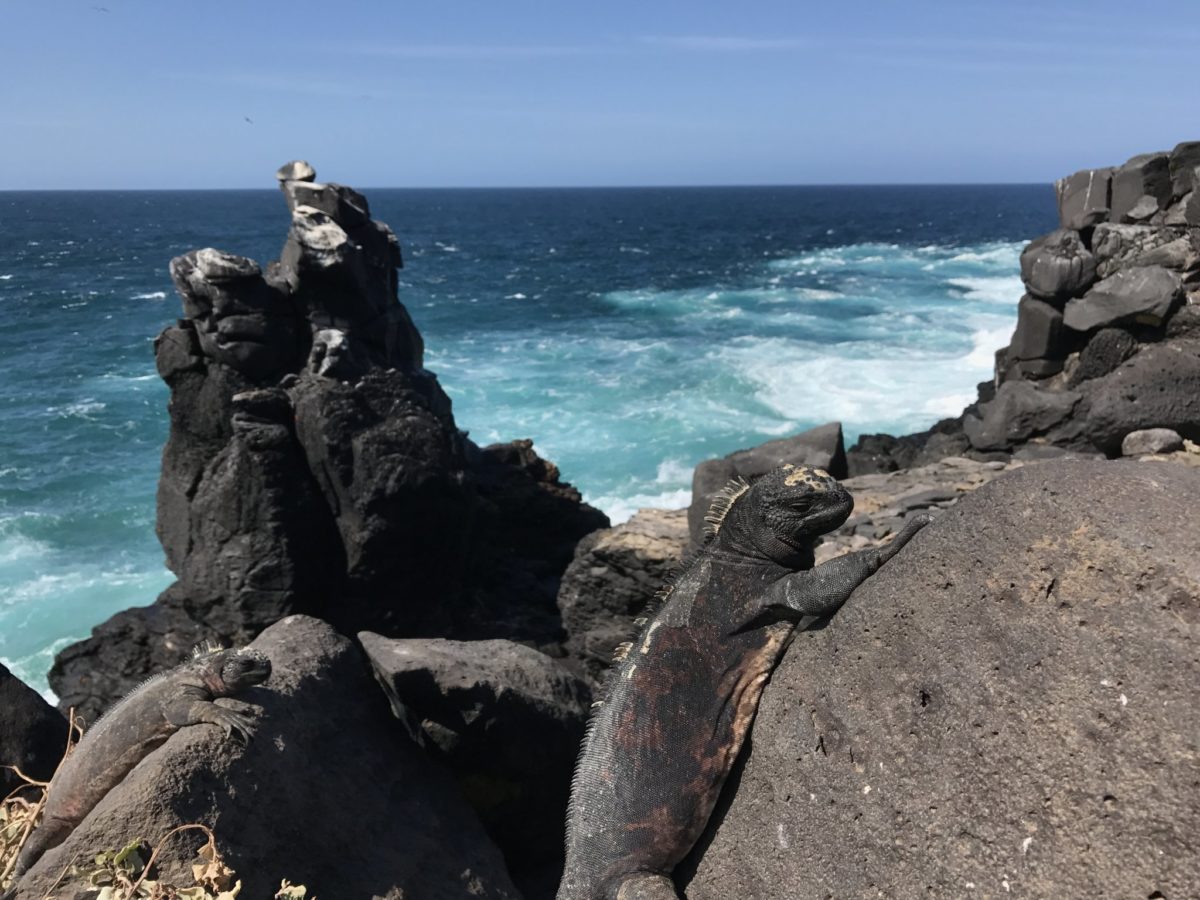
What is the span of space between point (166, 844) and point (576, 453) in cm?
1793

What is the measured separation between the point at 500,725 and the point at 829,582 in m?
3.12

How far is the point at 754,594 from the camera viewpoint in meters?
3.82

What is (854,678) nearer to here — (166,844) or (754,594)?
(754,594)

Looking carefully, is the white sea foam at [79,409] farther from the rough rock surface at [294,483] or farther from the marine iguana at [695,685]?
the marine iguana at [695,685]

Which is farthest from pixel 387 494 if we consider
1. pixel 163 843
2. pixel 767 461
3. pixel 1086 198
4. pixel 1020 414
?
pixel 1086 198

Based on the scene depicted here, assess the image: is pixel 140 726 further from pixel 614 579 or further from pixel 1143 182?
pixel 1143 182

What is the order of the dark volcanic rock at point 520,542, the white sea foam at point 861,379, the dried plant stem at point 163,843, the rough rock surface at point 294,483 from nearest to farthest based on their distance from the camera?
the dried plant stem at point 163,843, the rough rock surface at point 294,483, the dark volcanic rock at point 520,542, the white sea foam at point 861,379

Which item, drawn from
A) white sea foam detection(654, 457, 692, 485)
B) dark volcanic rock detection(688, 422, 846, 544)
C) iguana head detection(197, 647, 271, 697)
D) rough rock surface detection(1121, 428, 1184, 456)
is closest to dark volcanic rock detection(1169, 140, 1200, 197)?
rough rock surface detection(1121, 428, 1184, 456)

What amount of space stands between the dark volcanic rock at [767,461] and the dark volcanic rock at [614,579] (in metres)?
Answer: 0.45

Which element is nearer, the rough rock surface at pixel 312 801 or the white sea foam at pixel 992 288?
the rough rock surface at pixel 312 801

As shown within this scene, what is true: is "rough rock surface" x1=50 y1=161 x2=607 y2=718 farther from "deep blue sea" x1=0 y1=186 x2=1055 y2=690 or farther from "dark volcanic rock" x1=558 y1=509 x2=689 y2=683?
"deep blue sea" x1=0 y1=186 x2=1055 y2=690

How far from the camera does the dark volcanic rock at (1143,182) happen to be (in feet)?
34.4

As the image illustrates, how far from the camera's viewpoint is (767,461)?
975 centimetres

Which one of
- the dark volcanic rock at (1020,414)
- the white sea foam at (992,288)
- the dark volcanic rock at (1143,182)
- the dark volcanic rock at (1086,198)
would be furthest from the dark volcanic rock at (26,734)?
the white sea foam at (992,288)
